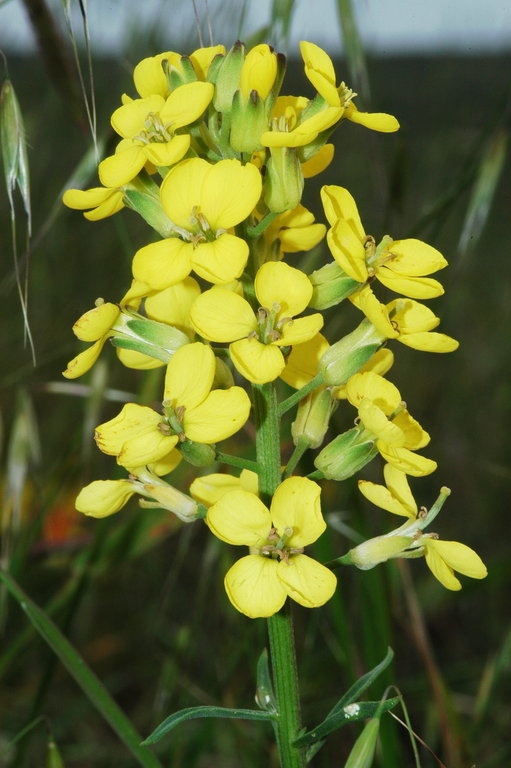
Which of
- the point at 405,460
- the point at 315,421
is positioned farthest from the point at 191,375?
the point at 405,460

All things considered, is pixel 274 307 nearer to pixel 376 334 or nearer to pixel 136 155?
pixel 376 334

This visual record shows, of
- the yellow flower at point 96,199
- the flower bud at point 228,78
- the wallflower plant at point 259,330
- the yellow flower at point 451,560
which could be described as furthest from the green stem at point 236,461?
the flower bud at point 228,78

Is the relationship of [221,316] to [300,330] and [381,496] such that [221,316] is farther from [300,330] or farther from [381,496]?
[381,496]

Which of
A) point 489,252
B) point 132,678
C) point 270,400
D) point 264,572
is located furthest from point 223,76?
point 489,252

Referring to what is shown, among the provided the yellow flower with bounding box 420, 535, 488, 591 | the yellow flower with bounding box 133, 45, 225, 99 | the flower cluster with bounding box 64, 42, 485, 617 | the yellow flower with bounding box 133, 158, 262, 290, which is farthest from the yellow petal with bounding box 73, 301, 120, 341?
the yellow flower with bounding box 420, 535, 488, 591

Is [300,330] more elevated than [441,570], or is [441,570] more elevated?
[300,330]

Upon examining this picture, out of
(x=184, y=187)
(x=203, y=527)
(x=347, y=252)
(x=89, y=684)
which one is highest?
(x=184, y=187)
